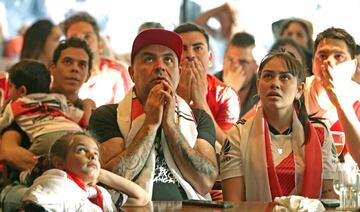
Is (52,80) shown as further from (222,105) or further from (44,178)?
(44,178)

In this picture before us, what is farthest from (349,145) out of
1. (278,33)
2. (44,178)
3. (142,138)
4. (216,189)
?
(278,33)

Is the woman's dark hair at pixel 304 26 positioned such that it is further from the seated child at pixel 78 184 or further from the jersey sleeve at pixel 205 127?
the seated child at pixel 78 184

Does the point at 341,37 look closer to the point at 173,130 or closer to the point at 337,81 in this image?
the point at 337,81

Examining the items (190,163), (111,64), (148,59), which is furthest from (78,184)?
(111,64)

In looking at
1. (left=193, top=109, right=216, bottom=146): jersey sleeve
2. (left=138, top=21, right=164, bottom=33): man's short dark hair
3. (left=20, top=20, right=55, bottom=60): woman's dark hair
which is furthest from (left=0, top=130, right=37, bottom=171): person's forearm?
(left=20, top=20, right=55, bottom=60): woman's dark hair

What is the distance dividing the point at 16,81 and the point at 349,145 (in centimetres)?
162

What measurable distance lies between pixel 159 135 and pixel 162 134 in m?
0.01

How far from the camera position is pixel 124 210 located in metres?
3.47

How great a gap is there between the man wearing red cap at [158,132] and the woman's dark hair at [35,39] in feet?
6.92

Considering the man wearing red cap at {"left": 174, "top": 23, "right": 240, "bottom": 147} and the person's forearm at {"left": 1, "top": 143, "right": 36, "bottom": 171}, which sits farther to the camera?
the man wearing red cap at {"left": 174, "top": 23, "right": 240, "bottom": 147}

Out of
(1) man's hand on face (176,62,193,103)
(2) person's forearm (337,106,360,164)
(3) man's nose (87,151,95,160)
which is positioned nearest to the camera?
(3) man's nose (87,151,95,160)

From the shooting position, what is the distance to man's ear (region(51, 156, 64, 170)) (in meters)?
3.50

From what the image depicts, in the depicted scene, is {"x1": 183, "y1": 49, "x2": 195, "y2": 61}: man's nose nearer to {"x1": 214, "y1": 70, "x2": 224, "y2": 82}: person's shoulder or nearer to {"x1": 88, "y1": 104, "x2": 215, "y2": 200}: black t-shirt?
{"x1": 88, "y1": 104, "x2": 215, "y2": 200}: black t-shirt

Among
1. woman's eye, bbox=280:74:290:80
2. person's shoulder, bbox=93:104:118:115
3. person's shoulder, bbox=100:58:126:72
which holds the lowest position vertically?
person's shoulder, bbox=93:104:118:115
